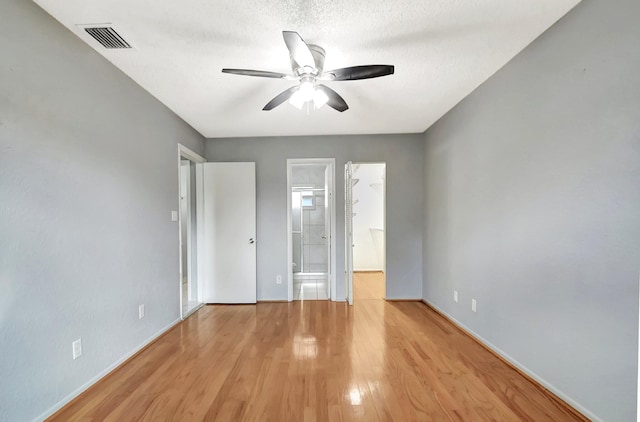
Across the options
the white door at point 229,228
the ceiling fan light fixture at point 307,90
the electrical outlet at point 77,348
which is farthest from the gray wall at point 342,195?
the electrical outlet at point 77,348

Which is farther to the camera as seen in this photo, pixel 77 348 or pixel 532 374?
pixel 532 374

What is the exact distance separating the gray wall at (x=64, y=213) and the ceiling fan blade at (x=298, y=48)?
1458 mm

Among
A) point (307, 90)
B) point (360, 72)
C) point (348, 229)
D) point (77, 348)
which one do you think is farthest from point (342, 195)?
point (77, 348)

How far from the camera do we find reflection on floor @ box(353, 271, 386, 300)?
3.78 m

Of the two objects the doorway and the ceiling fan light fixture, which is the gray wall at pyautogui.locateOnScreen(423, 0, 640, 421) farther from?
the doorway

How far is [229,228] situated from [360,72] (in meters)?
2.72

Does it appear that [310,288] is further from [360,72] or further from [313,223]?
[360,72]

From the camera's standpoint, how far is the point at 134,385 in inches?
69.1

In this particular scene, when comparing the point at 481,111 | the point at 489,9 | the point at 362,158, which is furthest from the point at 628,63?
the point at 362,158

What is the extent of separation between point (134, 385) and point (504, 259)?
119 inches

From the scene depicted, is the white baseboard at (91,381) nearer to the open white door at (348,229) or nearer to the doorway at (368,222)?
the open white door at (348,229)

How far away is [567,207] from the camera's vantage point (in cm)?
149

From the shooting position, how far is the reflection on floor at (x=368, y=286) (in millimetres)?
3781

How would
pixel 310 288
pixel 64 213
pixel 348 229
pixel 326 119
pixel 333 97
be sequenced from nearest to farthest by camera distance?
pixel 64 213 < pixel 333 97 < pixel 326 119 < pixel 348 229 < pixel 310 288
